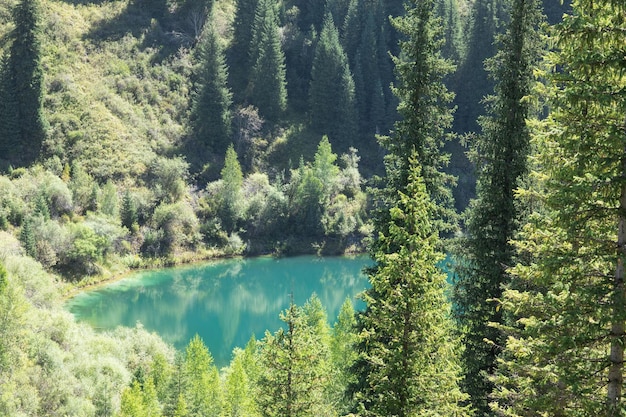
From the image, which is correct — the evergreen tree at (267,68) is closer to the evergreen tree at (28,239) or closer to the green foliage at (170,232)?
the green foliage at (170,232)

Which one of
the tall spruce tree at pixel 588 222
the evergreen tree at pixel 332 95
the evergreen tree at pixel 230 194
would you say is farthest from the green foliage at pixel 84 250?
the tall spruce tree at pixel 588 222

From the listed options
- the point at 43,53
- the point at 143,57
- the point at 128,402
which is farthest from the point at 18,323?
the point at 143,57

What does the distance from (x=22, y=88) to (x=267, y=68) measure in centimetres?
3181

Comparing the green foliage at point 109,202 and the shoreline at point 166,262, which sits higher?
the green foliage at point 109,202

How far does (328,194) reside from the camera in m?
80.5

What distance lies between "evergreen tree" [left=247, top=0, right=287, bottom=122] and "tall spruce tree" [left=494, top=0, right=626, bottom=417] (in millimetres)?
80734

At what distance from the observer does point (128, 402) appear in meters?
27.4

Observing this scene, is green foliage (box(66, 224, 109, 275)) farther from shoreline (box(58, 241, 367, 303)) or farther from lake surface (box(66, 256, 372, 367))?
lake surface (box(66, 256, 372, 367))

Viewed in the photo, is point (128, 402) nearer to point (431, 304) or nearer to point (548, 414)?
point (431, 304)

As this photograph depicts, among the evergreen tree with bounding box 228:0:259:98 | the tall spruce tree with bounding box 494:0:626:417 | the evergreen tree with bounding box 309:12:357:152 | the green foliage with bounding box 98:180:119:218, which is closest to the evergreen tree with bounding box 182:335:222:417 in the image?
the tall spruce tree with bounding box 494:0:626:417

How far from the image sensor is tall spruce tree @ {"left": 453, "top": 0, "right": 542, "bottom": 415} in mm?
18781

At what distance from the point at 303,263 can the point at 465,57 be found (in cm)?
4382

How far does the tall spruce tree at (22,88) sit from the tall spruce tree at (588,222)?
68910mm

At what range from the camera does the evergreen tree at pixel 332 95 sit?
299 ft
